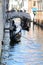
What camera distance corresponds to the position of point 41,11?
69000 mm

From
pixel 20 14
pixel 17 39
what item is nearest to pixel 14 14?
pixel 20 14

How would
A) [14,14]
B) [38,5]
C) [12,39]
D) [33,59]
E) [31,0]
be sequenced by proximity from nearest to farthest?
[33,59] < [12,39] < [14,14] < [38,5] < [31,0]

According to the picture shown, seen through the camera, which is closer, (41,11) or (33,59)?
(33,59)

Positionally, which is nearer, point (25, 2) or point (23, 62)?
point (23, 62)

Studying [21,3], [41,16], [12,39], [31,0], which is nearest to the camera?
[12,39]

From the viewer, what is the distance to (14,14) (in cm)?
4225

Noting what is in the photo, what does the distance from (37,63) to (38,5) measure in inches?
2490

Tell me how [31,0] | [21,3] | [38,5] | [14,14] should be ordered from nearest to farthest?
[14,14], [38,5], [31,0], [21,3]

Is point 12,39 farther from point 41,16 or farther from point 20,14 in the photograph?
point 41,16

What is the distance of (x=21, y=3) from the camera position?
94.0 meters

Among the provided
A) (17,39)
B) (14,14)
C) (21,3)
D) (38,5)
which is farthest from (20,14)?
(21,3)

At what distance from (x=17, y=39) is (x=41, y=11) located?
139 feet

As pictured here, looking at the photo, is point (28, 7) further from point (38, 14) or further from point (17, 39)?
point (17, 39)

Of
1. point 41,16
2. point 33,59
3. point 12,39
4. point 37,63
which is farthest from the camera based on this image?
point 41,16
